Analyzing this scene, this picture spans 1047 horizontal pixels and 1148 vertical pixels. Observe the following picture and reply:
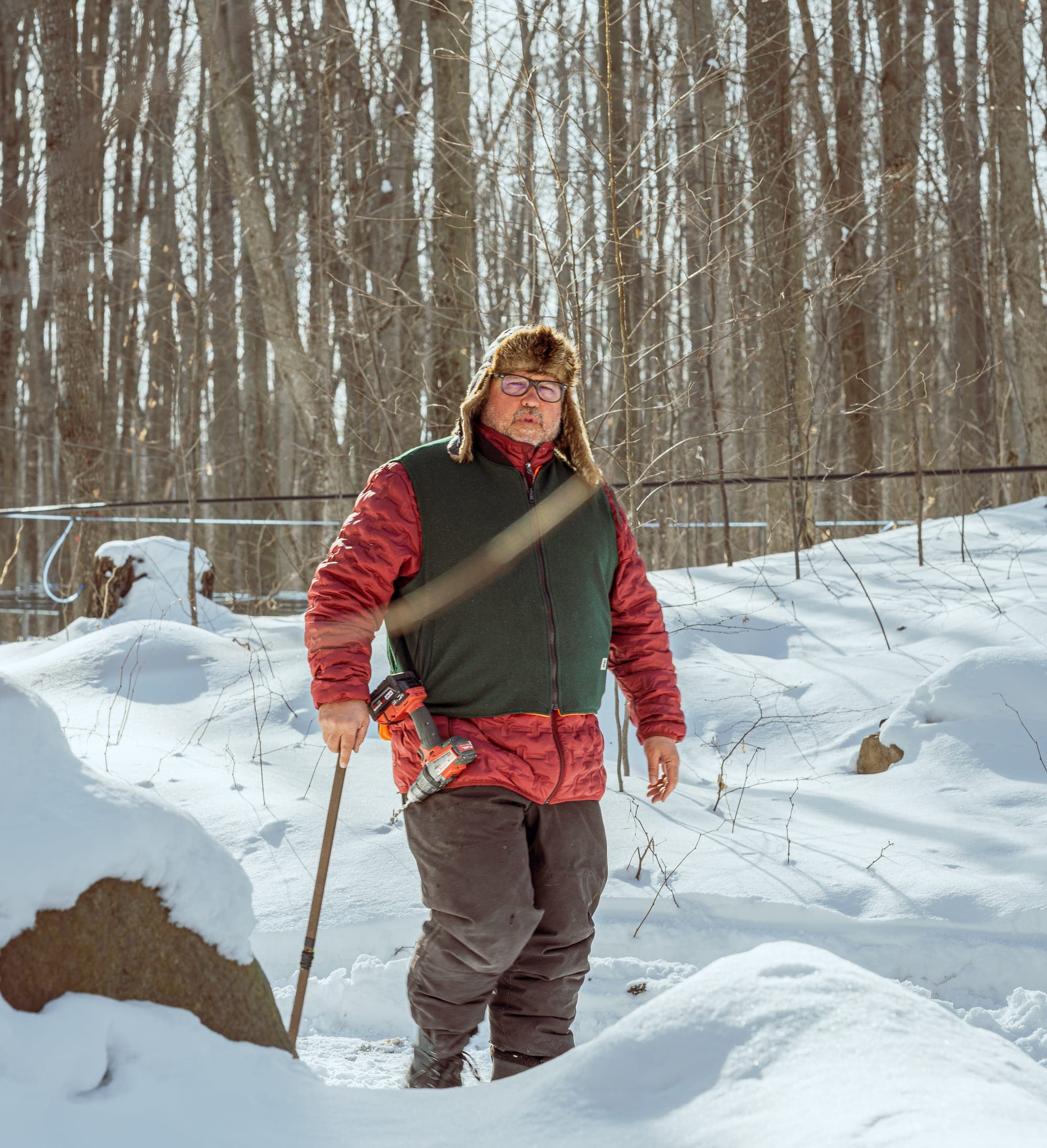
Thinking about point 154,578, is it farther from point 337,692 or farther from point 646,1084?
point 646,1084

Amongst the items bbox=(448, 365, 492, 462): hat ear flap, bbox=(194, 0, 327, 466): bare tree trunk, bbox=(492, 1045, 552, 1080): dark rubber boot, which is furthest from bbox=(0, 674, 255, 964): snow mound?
bbox=(194, 0, 327, 466): bare tree trunk

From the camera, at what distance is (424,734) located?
97.7 inches

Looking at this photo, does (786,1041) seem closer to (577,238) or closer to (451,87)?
(577,238)

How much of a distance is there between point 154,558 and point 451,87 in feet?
13.8

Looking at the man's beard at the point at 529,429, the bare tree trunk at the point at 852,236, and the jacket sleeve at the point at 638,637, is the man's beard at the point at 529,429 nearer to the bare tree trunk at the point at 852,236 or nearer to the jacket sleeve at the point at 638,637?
the jacket sleeve at the point at 638,637

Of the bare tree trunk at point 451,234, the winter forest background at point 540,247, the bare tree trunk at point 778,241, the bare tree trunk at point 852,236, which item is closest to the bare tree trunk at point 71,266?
the winter forest background at point 540,247

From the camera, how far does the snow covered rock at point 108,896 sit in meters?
1.67

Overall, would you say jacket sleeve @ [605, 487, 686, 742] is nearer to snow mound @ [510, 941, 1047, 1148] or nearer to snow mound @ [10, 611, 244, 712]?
snow mound @ [510, 941, 1047, 1148]

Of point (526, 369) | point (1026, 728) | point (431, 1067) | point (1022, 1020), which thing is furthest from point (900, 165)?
point (431, 1067)

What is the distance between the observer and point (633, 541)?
118 inches

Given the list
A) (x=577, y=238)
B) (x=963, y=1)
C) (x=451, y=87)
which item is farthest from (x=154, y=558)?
(x=963, y=1)

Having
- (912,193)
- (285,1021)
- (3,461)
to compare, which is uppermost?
(912,193)

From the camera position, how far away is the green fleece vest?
255 centimetres

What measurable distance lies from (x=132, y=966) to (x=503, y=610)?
1.15m
